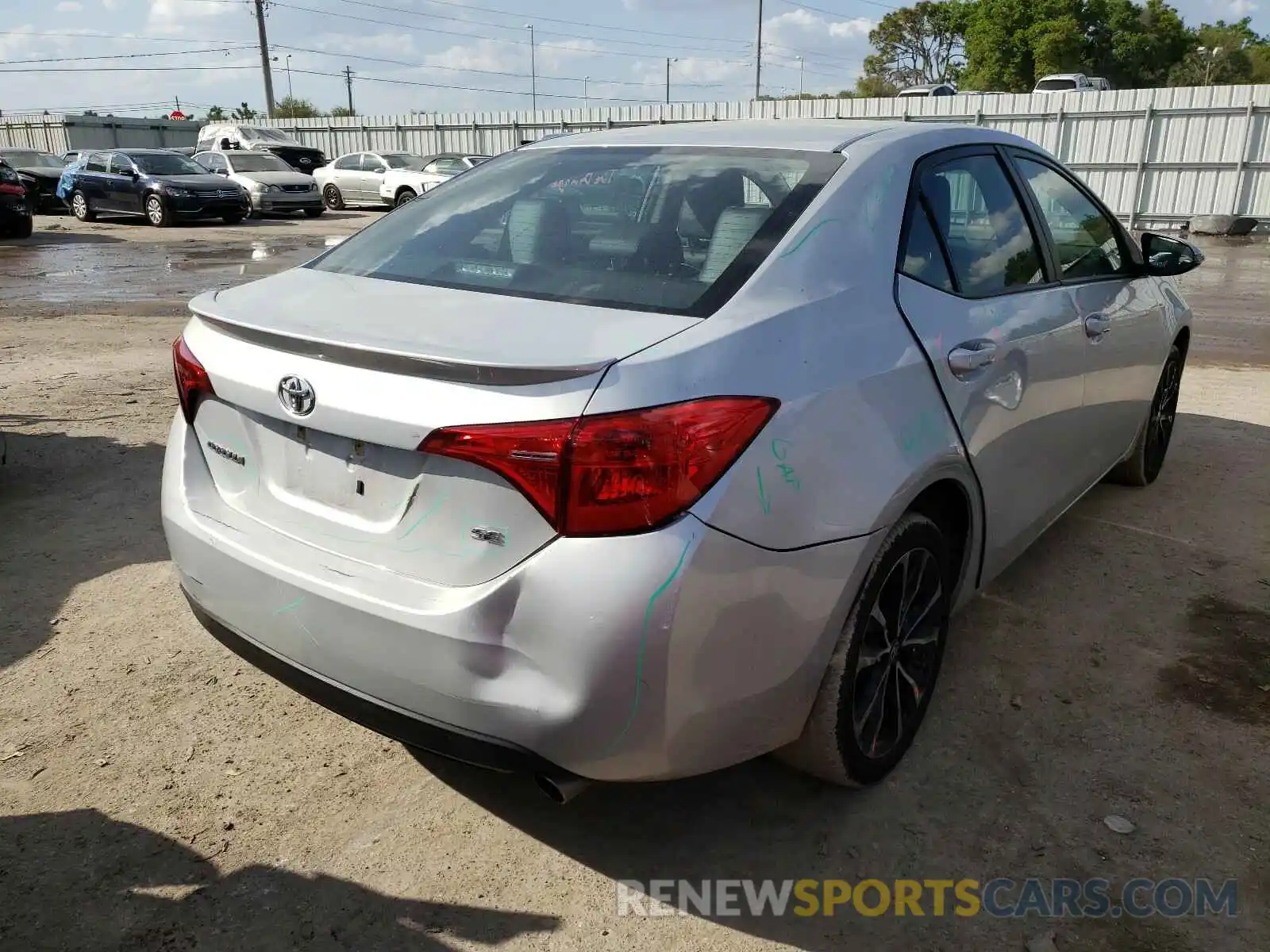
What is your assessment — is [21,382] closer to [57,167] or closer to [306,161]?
[57,167]

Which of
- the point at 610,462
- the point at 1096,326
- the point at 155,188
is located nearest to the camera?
the point at 610,462

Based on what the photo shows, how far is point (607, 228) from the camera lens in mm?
2621

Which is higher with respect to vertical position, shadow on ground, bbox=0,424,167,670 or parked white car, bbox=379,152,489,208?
parked white car, bbox=379,152,489,208

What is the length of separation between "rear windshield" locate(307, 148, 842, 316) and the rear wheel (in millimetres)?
20642

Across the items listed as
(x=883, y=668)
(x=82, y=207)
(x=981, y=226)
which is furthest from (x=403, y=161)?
(x=883, y=668)

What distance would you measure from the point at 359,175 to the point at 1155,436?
23979mm

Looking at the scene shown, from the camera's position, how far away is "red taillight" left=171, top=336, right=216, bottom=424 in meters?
2.44

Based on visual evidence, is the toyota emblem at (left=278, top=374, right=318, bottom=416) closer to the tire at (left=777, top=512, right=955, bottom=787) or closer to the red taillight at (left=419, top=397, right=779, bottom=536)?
the red taillight at (left=419, top=397, right=779, bottom=536)

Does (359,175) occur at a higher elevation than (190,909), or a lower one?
higher

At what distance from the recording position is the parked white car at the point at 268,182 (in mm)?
23375

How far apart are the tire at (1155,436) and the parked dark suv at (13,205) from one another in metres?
19.6

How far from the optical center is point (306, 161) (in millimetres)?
29812

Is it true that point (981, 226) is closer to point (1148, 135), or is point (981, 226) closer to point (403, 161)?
point (1148, 135)

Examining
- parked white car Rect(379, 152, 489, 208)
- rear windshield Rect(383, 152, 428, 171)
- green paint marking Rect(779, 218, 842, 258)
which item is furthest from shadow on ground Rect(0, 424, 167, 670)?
rear windshield Rect(383, 152, 428, 171)
